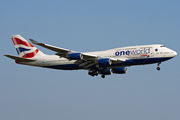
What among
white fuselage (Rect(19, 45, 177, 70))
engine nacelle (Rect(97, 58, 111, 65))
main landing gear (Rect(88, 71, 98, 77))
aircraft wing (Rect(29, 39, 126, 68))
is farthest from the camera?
main landing gear (Rect(88, 71, 98, 77))

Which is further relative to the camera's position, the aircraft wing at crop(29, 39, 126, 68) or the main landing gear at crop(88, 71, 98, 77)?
the main landing gear at crop(88, 71, 98, 77)

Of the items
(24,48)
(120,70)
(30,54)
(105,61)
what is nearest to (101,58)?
(105,61)

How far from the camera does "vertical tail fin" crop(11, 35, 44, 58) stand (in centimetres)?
6036

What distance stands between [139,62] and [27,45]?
75.6ft

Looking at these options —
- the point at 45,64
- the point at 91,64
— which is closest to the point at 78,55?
the point at 91,64

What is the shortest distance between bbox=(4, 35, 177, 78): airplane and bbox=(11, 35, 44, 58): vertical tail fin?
107cm

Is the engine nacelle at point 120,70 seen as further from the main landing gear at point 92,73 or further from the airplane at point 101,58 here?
the main landing gear at point 92,73

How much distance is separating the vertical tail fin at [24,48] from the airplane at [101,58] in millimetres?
1072

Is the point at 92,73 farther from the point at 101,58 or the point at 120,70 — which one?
the point at 101,58

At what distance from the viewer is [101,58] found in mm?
52688

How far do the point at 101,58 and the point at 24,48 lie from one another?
17274mm

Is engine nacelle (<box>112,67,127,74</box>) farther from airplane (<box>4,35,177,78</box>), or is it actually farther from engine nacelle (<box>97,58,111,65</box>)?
engine nacelle (<box>97,58,111,65</box>)

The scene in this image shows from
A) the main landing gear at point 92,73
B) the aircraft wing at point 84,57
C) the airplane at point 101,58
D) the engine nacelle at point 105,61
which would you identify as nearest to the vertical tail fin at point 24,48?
the airplane at point 101,58

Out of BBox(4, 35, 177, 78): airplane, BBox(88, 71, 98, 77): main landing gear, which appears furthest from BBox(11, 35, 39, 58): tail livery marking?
BBox(88, 71, 98, 77): main landing gear
